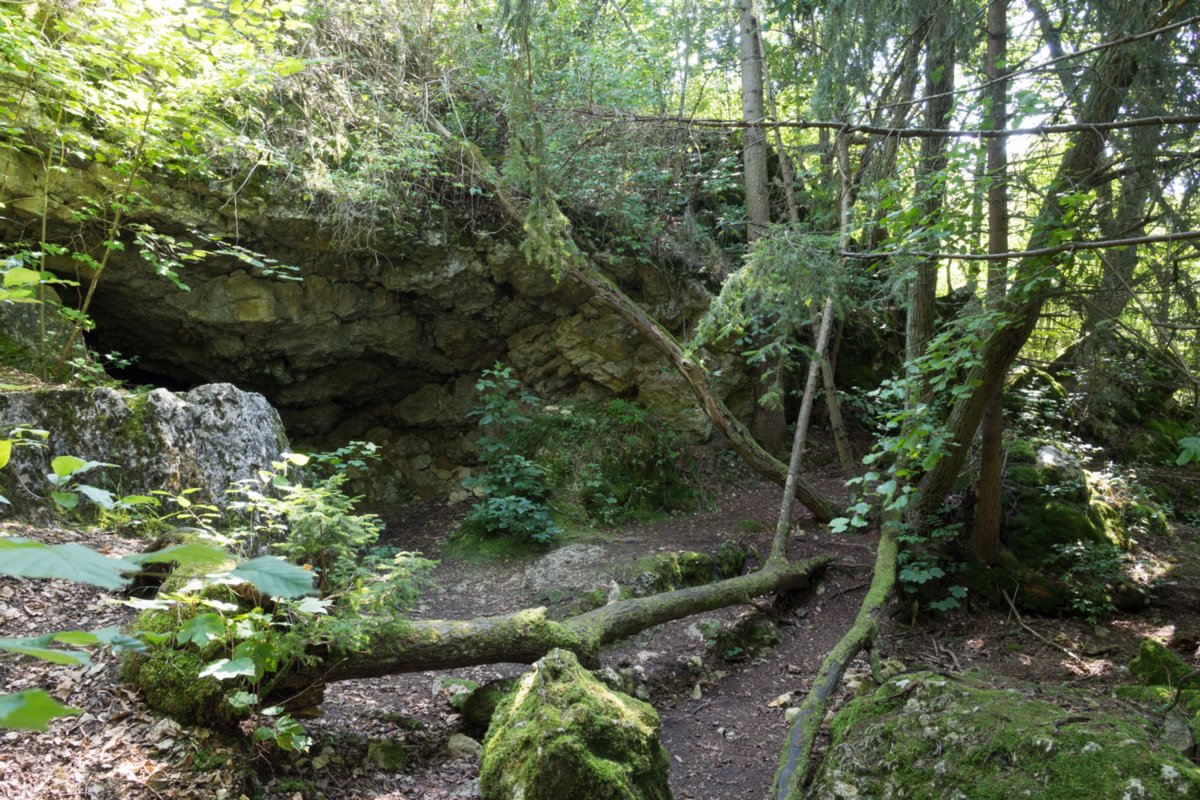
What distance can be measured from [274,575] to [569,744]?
2.26 m

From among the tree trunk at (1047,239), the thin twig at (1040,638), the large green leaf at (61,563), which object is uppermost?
the tree trunk at (1047,239)

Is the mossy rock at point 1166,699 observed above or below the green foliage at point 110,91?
below

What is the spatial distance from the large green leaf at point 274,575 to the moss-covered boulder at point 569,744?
2221mm

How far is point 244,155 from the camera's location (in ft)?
22.0

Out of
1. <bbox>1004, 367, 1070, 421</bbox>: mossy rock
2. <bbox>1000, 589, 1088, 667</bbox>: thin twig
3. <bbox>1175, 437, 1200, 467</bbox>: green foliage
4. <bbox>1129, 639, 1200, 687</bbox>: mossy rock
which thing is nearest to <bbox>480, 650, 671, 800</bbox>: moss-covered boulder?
<bbox>1175, 437, 1200, 467</bbox>: green foliage

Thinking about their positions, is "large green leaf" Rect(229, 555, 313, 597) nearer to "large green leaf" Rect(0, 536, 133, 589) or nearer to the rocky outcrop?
"large green leaf" Rect(0, 536, 133, 589)

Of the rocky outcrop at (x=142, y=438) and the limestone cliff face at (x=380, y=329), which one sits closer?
the rocky outcrop at (x=142, y=438)

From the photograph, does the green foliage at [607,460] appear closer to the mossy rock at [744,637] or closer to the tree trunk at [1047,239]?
the mossy rock at [744,637]

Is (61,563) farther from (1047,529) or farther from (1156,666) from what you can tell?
(1047,529)

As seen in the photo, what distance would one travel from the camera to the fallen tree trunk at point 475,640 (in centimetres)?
316

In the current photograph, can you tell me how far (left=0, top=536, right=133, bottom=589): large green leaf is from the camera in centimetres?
63

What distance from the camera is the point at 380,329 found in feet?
27.6

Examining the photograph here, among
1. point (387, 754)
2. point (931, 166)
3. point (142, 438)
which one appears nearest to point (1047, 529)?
point (931, 166)

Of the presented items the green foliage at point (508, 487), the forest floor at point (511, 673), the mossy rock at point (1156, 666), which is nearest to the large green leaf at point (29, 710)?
the forest floor at point (511, 673)
